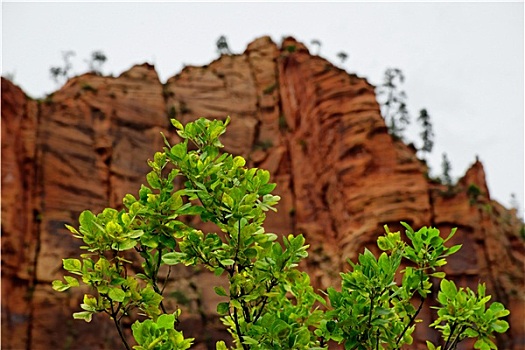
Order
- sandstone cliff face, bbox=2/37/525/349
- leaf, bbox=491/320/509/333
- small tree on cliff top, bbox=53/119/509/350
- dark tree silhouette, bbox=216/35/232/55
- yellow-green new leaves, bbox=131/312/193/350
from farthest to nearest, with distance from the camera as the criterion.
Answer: dark tree silhouette, bbox=216/35/232/55 → sandstone cliff face, bbox=2/37/525/349 → leaf, bbox=491/320/509/333 → small tree on cliff top, bbox=53/119/509/350 → yellow-green new leaves, bbox=131/312/193/350

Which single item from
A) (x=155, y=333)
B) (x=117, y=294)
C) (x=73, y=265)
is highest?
(x=73, y=265)

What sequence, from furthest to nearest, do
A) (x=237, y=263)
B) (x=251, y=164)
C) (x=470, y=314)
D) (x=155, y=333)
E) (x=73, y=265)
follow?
(x=251, y=164) < (x=470, y=314) < (x=237, y=263) < (x=73, y=265) < (x=155, y=333)

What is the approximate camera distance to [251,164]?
28.4 m

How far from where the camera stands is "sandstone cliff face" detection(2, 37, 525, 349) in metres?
23.3

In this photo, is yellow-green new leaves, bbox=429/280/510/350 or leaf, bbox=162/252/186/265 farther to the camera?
yellow-green new leaves, bbox=429/280/510/350

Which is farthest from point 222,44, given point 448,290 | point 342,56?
point 448,290

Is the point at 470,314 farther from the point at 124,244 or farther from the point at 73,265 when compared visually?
the point at 73,265

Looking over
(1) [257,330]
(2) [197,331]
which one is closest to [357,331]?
(1) [257,330]

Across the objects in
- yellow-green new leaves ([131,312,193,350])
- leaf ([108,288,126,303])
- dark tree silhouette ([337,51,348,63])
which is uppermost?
dark tree silhouette ([337,51,348,63])

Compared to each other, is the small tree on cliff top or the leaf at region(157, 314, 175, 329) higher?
the small tree on cliff top

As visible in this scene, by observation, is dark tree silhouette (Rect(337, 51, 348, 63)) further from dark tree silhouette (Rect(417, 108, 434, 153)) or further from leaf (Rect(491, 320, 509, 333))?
leaf (Rect(491, 320, 509, 333))

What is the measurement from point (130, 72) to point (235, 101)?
5462 millimetres

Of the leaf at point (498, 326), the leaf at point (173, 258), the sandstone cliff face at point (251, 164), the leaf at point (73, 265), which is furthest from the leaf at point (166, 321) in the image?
the sandstone cliff face at point (251, 164)

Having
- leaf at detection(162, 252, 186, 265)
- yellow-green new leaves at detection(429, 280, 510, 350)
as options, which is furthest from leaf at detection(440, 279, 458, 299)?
leaf at detection(162, 252, 186, 265)
